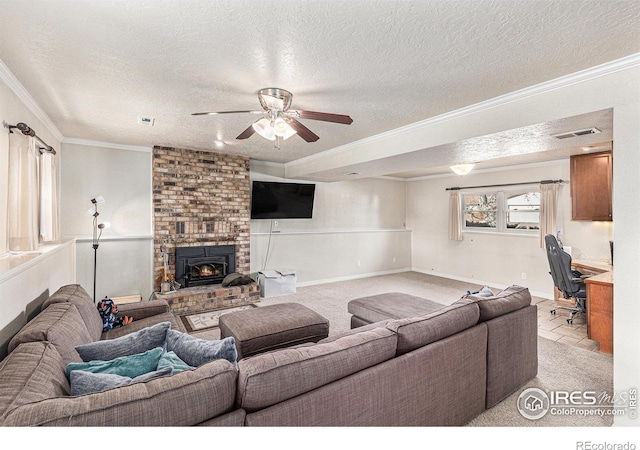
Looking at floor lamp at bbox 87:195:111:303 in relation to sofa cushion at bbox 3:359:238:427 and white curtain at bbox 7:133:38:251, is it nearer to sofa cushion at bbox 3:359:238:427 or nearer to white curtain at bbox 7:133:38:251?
white curtain at bbox 7:133:38:251

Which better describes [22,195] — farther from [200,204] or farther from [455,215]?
[455,215]

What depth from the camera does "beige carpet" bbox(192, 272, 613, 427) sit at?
2000 mm

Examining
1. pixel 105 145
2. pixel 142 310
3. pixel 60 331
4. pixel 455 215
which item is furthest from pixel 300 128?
pixel 455 215

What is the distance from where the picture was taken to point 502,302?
221 centimetres

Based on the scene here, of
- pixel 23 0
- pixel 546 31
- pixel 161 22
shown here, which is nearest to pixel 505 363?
pixel 546 31

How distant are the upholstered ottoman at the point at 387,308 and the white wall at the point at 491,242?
3457mm

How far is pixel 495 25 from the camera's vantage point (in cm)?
155

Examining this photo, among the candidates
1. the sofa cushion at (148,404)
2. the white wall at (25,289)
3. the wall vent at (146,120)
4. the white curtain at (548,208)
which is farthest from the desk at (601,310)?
the wall vent at (146,120)

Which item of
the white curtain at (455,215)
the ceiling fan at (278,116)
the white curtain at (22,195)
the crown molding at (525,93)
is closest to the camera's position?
the crown molding at (525,93)

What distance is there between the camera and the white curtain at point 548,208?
16.2ft

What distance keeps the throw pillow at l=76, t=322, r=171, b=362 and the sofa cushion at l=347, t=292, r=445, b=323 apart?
1885 millimetres

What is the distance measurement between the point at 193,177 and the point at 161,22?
3348mm

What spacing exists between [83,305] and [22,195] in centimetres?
103

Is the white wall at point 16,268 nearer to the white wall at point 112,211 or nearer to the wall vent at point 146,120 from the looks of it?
the wall vent at point 146,120
